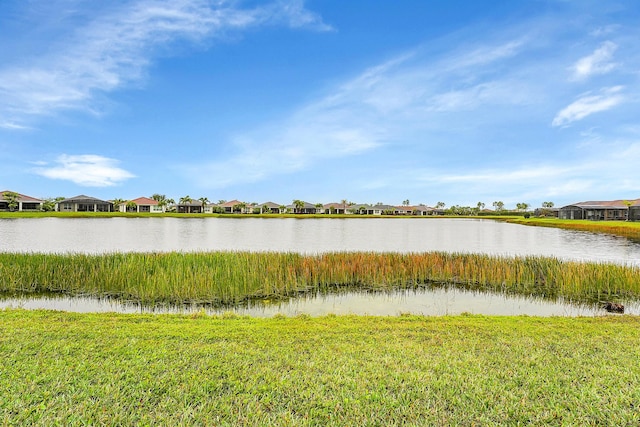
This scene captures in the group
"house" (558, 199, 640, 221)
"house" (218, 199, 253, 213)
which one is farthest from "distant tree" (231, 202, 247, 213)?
"house" (558, 199, 640, 221)

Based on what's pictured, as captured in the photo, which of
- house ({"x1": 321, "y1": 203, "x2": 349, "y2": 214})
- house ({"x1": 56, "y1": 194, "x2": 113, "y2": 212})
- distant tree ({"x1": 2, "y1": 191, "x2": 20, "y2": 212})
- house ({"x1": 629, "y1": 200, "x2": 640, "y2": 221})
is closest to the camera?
house ({"x1": 629, "y1": 200, "x2": 640, "y2": 221})

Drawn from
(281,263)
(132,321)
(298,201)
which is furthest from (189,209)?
(132,321)

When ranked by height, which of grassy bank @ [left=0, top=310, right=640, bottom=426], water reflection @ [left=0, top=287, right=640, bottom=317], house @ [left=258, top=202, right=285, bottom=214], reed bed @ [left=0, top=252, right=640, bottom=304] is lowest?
water reflection @ [left=0, top=287, right=640, bottom=317]

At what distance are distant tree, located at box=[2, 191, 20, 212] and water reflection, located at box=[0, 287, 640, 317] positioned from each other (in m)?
69.5

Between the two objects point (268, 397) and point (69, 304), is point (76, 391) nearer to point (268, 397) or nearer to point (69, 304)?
point (268, 397)

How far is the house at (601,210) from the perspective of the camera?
189ft

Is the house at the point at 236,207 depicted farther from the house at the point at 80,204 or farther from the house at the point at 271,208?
the house at the point at 80,204

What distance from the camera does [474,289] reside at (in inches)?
461

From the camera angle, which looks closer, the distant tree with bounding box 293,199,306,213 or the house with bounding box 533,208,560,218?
the house with bounding box 533,208,560,218


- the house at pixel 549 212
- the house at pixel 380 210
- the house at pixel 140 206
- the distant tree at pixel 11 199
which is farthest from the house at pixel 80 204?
the house at pixel 549 212

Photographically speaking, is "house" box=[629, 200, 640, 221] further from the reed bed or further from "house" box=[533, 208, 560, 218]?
the reed bed

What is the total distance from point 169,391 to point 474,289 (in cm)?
1049

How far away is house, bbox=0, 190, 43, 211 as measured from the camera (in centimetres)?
6362

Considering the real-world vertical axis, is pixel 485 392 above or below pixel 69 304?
above
